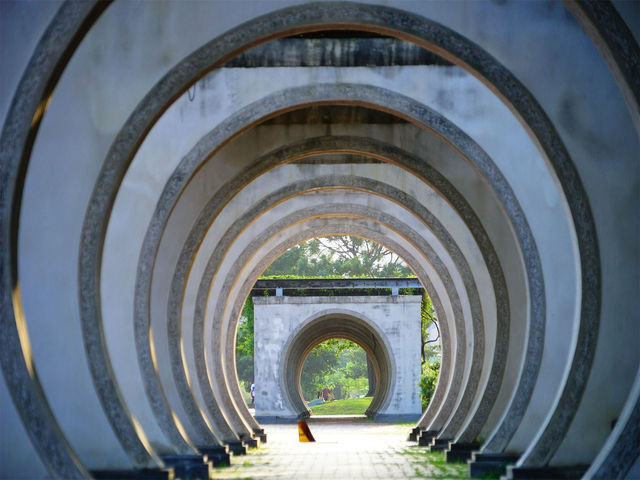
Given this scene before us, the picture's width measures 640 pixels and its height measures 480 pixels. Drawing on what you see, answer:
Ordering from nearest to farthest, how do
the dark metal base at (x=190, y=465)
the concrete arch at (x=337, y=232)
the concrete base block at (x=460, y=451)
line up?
1. the dark metal base at (x=190, y=465)
2. the concrete base block at (x=460, y=451)
3. the concrete arch at (x=337, y=232)

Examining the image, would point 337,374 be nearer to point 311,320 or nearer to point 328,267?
point 328,267

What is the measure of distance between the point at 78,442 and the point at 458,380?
10.8 meters

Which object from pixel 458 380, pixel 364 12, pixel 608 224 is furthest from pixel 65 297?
pixel 458 380

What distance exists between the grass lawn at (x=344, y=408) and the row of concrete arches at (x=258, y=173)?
21.1 metres

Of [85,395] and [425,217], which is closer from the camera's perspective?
[85,395]

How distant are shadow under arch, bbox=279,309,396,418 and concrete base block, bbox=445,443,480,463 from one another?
46.2 feet

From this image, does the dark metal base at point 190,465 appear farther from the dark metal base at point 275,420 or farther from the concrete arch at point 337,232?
the dark metal base at point 275,420

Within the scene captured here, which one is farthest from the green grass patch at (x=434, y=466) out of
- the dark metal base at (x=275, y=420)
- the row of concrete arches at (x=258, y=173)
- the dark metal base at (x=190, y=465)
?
the dark metal base at (x=275, y=420)

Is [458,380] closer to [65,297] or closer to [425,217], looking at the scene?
[425,217]

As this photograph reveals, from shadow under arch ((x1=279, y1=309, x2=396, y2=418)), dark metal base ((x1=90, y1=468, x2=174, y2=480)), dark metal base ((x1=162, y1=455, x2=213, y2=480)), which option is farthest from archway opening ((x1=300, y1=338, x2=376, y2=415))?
dark metal base ((x1=90, y1=468, x2=174, y2=480))

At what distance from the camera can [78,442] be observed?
7723 mm

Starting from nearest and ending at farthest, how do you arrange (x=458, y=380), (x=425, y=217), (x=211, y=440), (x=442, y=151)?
(x=211, y=440)
(x=442, y=151)
(x=425, y=217)
(x=458, y=380)

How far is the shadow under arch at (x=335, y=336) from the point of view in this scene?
2736 centimetres

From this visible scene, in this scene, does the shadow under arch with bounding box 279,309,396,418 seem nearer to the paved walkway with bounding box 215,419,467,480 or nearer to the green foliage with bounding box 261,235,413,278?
the paved walkway with bounding box 215,419,467,480
